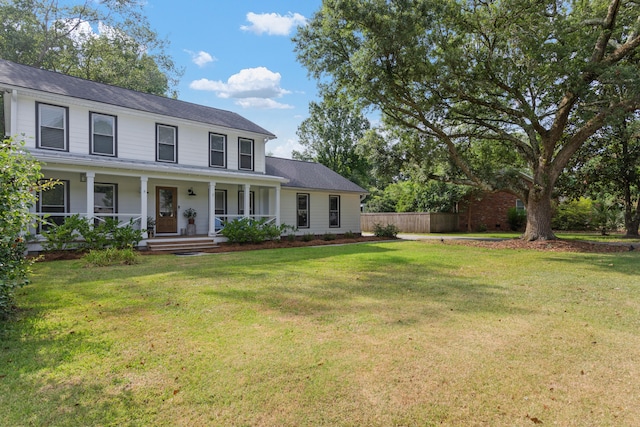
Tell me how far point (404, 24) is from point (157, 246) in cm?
1046

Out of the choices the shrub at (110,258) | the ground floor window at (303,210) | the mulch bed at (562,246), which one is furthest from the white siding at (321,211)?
the shrub at (110,258)

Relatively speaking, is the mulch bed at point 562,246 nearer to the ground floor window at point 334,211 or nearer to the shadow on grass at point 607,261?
the shadow on grass at point 607,261

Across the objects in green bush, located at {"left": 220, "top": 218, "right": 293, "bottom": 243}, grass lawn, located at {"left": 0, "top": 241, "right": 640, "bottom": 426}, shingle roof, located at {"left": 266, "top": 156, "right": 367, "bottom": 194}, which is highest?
shingle roof, located at {"left": 266, "top": 156, "right": 367, "bottom": 194}

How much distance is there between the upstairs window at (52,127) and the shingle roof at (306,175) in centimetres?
820

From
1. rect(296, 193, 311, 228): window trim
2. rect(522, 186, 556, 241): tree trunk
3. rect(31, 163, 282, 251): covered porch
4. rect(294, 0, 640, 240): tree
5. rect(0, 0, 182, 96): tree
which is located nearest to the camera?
rect(294, 0, 640, 240): tree

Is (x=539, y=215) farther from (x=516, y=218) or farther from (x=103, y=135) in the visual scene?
(x=103, y=135)

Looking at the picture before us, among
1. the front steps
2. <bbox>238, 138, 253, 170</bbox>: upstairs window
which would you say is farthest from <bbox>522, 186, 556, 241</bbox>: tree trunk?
the front steps

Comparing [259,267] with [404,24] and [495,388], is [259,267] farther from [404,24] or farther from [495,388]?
[404,24]

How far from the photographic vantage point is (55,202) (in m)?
12.3

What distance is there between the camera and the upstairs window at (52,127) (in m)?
11.5

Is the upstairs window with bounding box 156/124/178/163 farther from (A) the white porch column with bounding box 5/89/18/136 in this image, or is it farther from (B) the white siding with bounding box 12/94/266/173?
(A) the white porch column with bounding box 5/89/18/136

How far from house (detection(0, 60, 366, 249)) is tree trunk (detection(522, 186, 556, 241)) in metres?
8.66

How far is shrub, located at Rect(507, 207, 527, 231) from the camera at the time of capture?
2462cm

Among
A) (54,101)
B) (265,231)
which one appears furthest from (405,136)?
(54,101)
